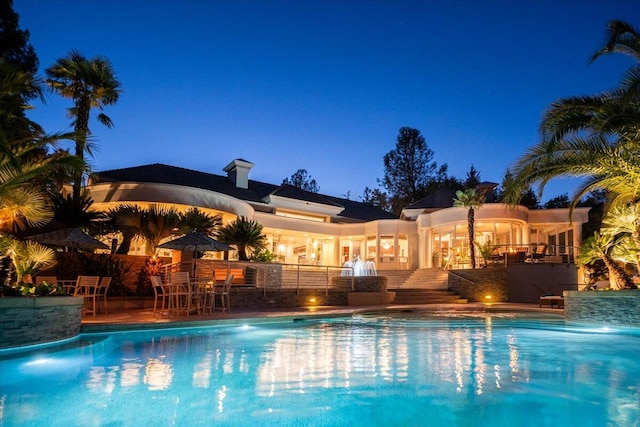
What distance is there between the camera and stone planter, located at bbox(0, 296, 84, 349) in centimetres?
753

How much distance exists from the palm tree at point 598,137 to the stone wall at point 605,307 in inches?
102

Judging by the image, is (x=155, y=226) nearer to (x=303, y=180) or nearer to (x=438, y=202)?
(x=438, y=202)

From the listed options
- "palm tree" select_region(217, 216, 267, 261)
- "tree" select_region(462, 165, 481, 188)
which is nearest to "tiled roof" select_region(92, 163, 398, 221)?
"palm tree" select_region(217, 216, 267, 261)

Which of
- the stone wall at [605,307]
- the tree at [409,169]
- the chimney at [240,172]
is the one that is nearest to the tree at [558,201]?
the tree at [409,169]

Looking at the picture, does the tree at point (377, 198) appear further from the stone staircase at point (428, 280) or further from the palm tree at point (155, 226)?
the palm tree at point (155, 226)

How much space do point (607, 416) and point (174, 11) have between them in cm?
2545

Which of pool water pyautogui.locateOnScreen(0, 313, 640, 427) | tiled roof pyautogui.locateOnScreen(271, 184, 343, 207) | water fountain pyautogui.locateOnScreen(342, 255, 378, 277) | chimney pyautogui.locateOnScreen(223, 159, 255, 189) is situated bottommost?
pool water pyautogui.locateOnScreen(0, 313, 640, 427)

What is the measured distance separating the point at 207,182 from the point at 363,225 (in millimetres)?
10159

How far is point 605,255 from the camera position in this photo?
39.7 ft

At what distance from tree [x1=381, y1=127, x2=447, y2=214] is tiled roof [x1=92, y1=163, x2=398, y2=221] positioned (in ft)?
70.7

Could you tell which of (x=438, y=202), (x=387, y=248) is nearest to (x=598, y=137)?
(x=387, y=248)

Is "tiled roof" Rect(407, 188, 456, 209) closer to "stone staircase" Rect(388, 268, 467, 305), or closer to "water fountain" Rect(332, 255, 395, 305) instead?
"stone staircase" Rect(388, 268, 467, 305)

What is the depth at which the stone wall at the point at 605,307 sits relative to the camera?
448 inches

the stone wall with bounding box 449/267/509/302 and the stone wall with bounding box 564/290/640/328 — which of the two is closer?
the stone wall with bounding box 564/290/640/328
